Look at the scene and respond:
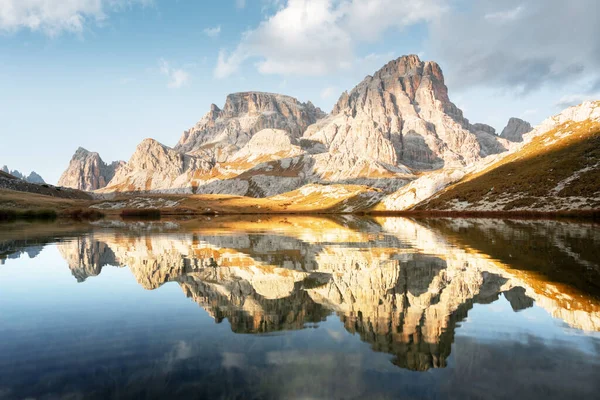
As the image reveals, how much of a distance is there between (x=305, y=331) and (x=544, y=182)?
185609 millimetres

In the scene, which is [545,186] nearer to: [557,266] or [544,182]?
[544,182]

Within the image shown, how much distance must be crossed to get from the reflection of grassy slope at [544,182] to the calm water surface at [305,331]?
142 meters

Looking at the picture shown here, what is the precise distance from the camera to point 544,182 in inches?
6462

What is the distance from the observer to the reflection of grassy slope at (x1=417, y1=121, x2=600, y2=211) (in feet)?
483

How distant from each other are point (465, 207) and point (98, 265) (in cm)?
17021

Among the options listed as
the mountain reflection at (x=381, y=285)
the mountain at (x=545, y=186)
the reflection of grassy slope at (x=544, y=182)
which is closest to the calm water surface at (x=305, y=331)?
the mountain reflection at (x=381, y=285)

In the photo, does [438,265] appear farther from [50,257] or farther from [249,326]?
[50,257]

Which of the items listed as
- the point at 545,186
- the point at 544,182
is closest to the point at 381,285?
the point at 545,186

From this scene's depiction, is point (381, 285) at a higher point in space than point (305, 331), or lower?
higher

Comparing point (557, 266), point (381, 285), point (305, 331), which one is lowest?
point (305, 331)

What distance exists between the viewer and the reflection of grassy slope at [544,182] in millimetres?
147250

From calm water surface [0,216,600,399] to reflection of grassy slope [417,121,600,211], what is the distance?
467 feet

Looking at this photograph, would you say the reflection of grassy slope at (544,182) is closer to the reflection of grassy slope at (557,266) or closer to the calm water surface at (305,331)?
the reflection of grassy slope at (557,266)

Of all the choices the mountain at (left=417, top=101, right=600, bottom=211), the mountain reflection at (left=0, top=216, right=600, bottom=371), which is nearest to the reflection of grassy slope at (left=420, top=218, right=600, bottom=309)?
the mountain reflection at (left=0, top=216, right=600, bottom=371)
